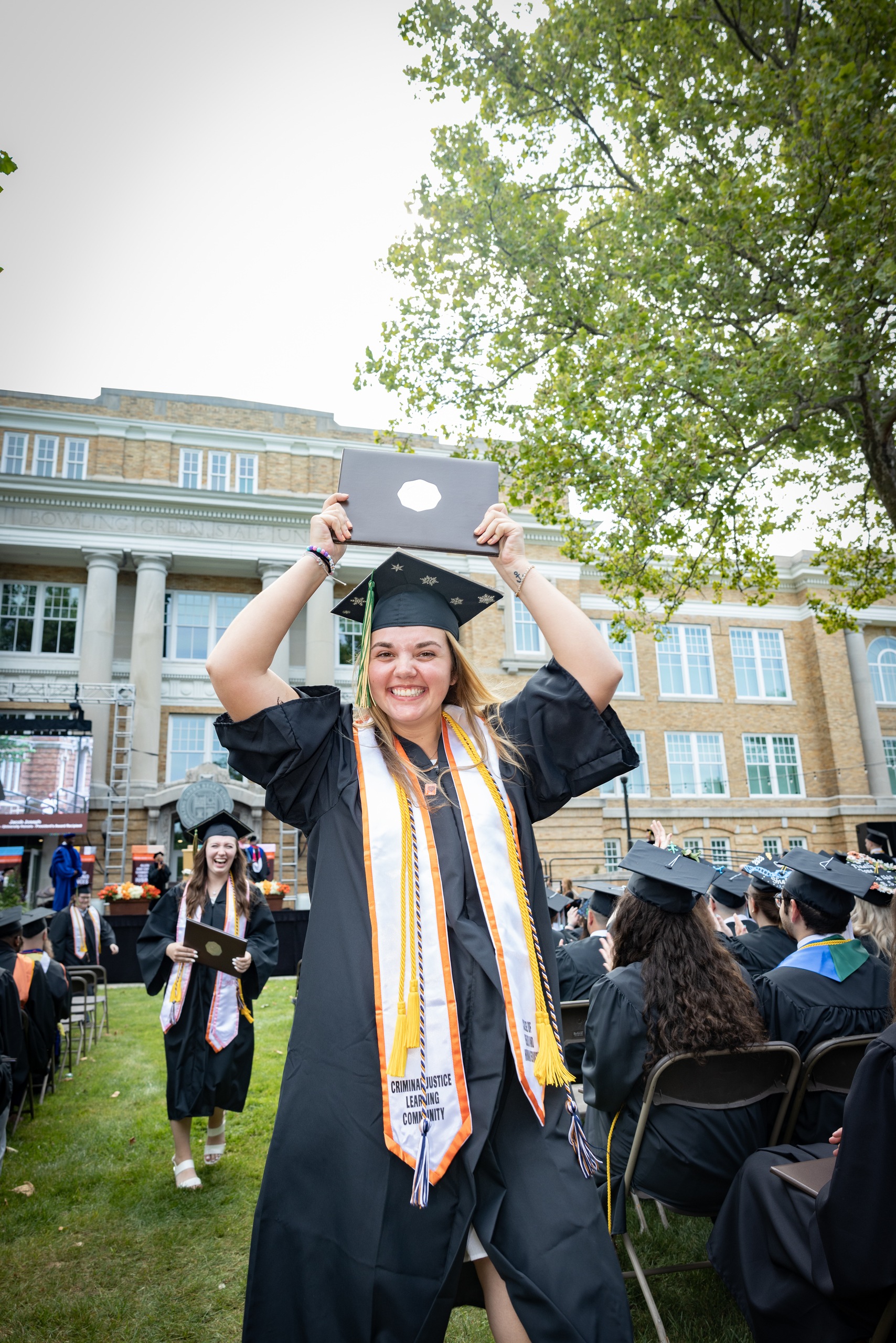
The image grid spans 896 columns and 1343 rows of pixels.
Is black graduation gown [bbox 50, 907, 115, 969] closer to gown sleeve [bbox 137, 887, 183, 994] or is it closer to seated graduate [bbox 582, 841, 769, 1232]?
gown sleeve [bbox 137, 887, 183, 994]

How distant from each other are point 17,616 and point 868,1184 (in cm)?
2902

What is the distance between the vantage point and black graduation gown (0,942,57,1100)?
6.22 m

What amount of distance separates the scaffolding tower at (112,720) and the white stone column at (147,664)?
0.89ft

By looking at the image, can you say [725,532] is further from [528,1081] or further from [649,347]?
[528,1081]

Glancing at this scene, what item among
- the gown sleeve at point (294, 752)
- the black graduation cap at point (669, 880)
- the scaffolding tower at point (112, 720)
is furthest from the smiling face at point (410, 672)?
the scaffolding tower at point (112, 720)

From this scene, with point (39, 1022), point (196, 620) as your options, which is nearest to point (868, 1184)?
point (39, 1022)

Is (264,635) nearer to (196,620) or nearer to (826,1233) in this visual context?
(826,1233)

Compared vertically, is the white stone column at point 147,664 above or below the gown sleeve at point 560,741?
above

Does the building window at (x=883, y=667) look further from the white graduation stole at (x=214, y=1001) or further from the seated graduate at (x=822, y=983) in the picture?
the white graduation stole at (x=214, y=1001)

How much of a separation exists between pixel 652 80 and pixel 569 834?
22.2 m

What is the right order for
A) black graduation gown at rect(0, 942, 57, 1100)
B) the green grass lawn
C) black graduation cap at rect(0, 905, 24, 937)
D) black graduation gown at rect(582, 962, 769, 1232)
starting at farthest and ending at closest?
black graduation gown at rect(0, 942, 57, 1100), black graduation cap at rect(0, 905, 24, 937), the green grass lawn, black graduation gown at rect(582, 962, 769, 1232)

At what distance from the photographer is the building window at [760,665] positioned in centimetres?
3291

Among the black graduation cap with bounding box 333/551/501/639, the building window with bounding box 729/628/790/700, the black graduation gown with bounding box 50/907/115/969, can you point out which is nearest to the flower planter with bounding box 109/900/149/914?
the black graduation gown with bounding box 50/907/115/969

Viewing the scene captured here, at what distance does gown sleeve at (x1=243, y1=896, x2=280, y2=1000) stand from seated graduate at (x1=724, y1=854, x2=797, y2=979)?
303 centimetres
